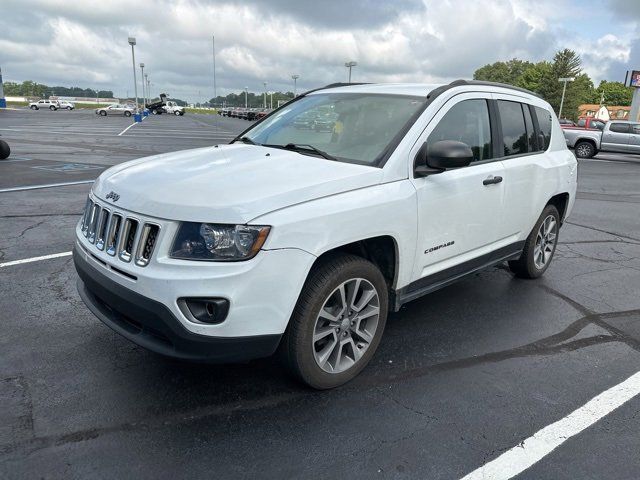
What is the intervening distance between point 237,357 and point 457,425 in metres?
1.32

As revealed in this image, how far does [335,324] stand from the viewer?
121 inches

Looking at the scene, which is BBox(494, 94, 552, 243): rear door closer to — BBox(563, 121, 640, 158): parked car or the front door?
the front door

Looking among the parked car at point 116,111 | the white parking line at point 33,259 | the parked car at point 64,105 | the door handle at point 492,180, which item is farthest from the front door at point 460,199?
the parked car at point 64,105

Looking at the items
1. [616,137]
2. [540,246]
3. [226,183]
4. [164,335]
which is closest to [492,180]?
[540,246]

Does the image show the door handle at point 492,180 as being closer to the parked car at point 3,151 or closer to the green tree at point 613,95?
the parked car at point 3,151

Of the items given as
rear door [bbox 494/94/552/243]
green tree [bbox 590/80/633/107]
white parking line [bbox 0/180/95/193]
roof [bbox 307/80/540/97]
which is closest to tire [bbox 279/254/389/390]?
roof [bbox 307/80/540/97]

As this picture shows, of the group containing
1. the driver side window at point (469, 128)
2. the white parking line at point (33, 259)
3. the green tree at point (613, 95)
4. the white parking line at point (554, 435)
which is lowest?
the white parking line at point (554, 435)

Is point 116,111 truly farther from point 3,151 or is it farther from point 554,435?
point 554,435

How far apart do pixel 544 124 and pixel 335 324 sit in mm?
3419

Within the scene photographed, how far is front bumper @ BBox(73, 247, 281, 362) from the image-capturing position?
2.54 meters

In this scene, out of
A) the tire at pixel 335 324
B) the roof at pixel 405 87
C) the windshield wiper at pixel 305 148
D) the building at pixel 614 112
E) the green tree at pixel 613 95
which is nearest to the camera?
the tire at pixel 335 324

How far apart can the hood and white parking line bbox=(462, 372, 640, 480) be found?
1.68 metres

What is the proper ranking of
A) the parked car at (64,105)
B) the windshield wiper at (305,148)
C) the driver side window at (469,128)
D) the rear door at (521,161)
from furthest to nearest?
the parked car at (64,105), the rear door at (521,161), the driver side window at (469,128), the windshield wiper at (305,148)

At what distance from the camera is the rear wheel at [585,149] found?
22.4m
